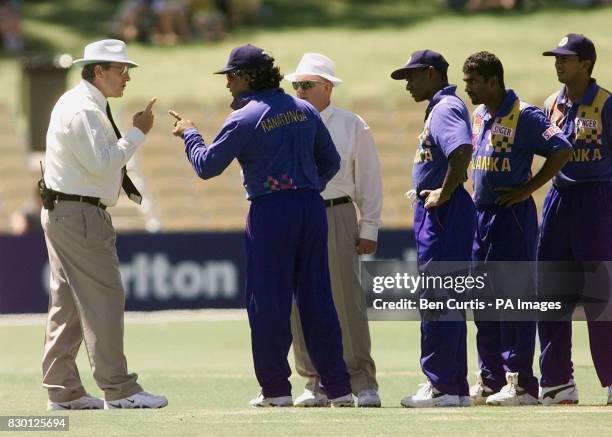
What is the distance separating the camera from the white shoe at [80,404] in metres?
9.28

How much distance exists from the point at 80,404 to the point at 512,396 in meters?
2.62

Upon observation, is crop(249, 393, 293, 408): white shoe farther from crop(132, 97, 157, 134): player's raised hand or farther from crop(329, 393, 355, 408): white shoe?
crop(132, 97, 157, 134): player's raised hand

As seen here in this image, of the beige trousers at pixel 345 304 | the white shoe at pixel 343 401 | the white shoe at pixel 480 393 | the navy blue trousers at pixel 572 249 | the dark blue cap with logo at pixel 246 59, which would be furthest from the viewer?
the beige trousers at pixel 345 304

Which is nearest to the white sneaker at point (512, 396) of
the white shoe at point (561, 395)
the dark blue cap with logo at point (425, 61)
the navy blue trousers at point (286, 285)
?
the white shoe at point (561, 395)

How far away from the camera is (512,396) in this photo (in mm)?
9344

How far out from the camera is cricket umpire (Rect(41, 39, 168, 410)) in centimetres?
905

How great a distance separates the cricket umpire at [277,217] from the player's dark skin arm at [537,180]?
119cm

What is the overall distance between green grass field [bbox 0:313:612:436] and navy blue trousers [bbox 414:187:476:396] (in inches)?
13.6

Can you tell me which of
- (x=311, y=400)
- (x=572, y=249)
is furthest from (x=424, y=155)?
(x=311, y=400)

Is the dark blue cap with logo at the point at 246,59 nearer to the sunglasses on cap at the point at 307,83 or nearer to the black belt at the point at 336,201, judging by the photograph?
the sunglasses on cap at the point at 307,83

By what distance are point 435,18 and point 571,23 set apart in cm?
268

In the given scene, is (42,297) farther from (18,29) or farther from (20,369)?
(18,29)

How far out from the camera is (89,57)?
9211 mm

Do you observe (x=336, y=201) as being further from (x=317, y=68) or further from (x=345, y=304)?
(x=317, y=68)
